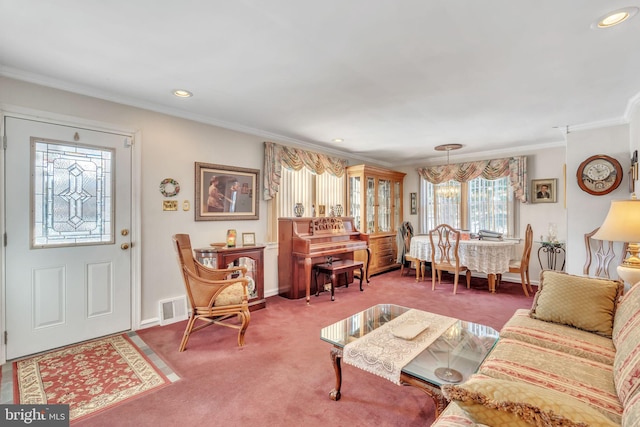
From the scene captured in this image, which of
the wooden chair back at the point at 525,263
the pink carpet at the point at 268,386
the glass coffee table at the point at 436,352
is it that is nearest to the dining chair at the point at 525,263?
the wooden chair back at the point at 525,263

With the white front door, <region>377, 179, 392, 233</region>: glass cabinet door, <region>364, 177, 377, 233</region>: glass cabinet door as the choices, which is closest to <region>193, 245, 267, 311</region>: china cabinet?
the white front door

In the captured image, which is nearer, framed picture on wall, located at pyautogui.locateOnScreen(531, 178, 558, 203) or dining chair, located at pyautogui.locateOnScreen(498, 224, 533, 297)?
dining chair, located at pyautogui.locateOnScreen(498, 224, 533, 297)

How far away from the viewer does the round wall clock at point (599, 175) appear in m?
3.65

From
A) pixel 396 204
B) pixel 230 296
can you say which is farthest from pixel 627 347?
pixel 396 204

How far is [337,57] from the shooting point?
2211mm

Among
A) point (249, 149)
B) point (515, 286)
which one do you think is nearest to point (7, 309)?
point (249, 149)

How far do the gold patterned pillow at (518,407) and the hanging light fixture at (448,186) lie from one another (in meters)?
4.69

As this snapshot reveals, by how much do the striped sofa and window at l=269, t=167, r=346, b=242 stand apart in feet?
10.6

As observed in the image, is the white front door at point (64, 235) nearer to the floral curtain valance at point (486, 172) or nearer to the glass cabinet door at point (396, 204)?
the glass cabinet door at point (396, 204)

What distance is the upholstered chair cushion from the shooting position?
2.84m

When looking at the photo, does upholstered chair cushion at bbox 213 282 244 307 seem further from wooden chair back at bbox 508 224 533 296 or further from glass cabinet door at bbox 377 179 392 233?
wooden chair back at bbox 508 224 533 296

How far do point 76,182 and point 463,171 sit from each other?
590 centimetres

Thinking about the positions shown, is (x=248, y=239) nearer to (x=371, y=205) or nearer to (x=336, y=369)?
(x=336, y=369)
